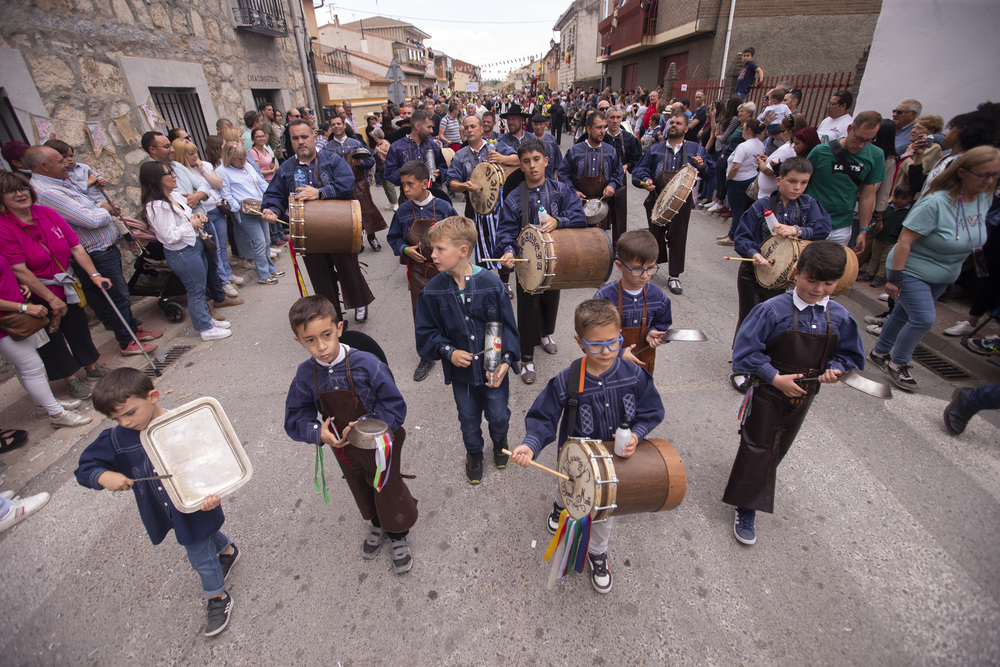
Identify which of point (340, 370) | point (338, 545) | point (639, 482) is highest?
point (340, 370)

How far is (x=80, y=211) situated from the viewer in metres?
4.50

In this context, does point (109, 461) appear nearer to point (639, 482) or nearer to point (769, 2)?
point (639, 482)

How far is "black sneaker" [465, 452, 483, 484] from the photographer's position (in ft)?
11.0

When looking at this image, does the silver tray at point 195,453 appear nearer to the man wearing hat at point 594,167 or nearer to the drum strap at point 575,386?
the drum strap at point 575,386

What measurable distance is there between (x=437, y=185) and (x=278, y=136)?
650 cm

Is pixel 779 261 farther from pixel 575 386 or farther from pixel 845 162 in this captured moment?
pixel 575 386

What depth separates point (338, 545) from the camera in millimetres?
2936

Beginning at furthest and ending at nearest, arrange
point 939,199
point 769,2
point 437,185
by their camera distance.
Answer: point 769,2, point 437,185, point 939,199

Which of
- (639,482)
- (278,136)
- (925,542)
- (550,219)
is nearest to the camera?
(639,482)

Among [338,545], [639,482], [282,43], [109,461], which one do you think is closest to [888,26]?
[639,482]

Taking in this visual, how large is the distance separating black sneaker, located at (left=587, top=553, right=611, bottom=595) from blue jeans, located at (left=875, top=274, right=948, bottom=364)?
3.60m

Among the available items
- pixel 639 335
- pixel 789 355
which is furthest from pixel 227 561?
pixel 789 355

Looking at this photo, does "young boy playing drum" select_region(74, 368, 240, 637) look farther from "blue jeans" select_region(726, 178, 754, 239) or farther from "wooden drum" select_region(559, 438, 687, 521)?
"blue jeans" select_region(726, 178, 754, 239)

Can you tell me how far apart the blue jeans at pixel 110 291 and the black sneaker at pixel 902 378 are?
7.92 m
